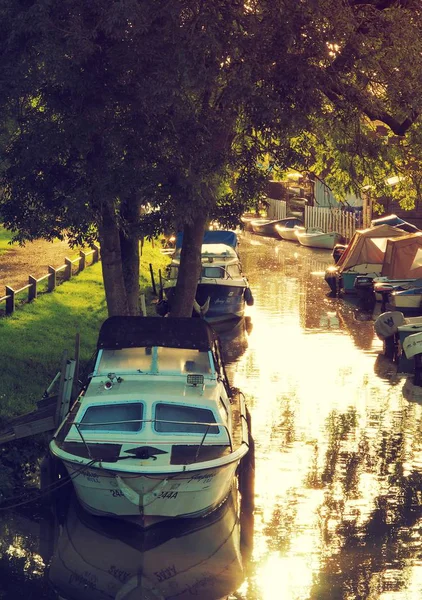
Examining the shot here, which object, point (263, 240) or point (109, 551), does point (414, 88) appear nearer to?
point (109, 551)

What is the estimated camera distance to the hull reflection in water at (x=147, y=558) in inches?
673

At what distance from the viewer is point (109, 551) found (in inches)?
726

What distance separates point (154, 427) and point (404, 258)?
26676 mm

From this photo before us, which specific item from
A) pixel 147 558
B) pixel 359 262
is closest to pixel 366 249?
pixel 359 262

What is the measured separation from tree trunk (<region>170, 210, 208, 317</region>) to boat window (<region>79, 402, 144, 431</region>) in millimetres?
7966

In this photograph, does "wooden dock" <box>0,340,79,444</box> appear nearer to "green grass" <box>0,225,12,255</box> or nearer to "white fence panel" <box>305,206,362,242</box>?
"green grass" <box>0,225,12,255</box>

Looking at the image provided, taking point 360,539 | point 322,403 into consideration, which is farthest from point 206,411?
point 322,403

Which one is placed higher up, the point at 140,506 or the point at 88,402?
the point at 88,402

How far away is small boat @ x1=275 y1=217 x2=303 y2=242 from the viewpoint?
75.0 meters

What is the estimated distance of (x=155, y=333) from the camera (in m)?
22.2

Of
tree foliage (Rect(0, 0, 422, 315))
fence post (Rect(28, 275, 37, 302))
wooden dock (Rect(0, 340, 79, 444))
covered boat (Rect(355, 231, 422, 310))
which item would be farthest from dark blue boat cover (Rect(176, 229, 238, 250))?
wooden dock (Rect(0, 340, 79, 444))

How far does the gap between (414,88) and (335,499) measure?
9.35 metres

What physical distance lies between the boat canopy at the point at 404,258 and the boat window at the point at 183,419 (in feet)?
82.3

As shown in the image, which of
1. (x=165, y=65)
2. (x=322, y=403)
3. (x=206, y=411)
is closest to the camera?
(x=206, y=411)
